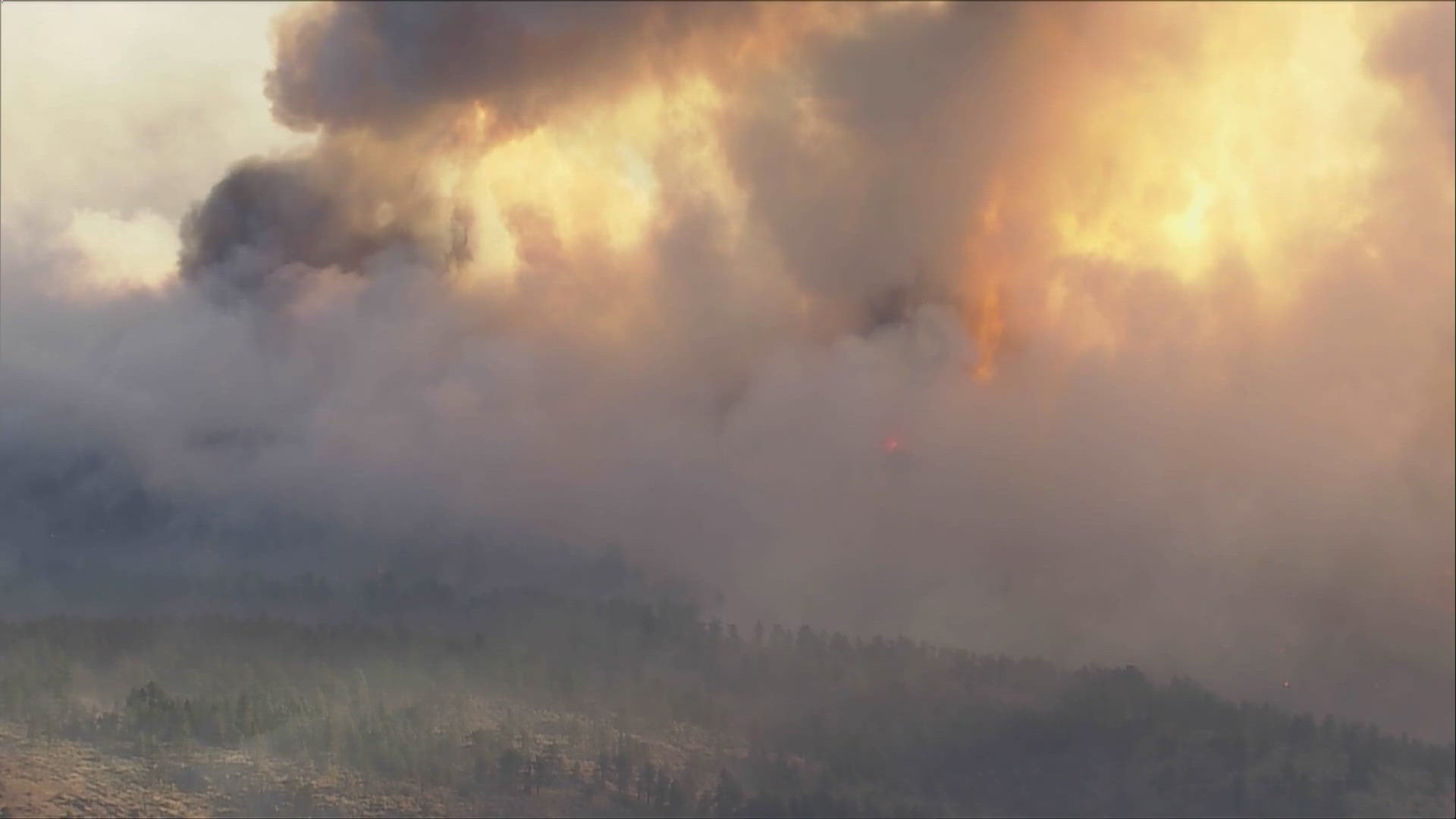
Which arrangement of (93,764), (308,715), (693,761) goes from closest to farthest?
1. (93,764)
2. (308,715)
3. (693,761)

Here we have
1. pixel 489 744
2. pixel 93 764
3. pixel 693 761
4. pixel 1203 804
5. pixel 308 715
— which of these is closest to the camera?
pixel 93 764

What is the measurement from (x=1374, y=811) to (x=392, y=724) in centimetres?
7373

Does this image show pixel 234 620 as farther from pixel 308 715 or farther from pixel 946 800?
pixel 946 800

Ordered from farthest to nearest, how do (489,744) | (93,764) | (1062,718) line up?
(1062,718)
(489,744)
(93,764)

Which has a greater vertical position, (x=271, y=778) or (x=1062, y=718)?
(x=1062, y=718)

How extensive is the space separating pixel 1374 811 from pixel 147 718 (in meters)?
87.1

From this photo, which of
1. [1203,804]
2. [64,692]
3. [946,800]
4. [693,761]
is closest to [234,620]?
[64,692]

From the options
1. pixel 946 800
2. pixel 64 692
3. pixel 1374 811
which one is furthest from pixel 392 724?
pixel 1374 811

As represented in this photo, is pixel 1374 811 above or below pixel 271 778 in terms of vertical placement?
above

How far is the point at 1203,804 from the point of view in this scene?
327 feet

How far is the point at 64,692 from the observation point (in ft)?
216

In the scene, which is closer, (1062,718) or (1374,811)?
(1374,811)

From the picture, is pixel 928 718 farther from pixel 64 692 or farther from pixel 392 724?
pixel 64 692

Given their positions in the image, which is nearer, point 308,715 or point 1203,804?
point 308,715
